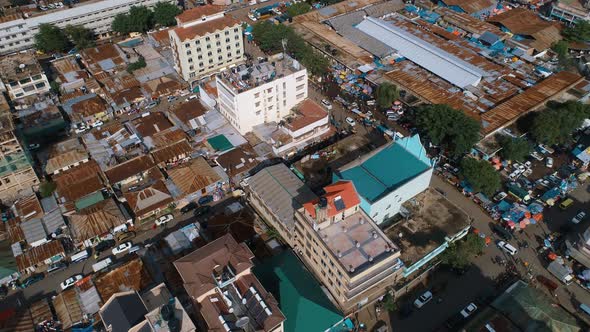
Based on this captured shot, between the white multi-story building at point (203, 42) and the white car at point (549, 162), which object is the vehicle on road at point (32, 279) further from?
the white car at point (549, 162)

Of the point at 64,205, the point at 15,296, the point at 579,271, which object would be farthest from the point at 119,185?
the point at 579,271

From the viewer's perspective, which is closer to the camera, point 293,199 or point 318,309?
point 318,309

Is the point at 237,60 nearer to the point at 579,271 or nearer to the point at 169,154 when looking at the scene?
the point at 169,154

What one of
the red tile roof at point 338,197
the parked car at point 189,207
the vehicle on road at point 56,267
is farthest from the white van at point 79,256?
the red tile roof at point 338,197

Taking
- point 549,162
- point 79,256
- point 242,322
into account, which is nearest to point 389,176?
point 242,322

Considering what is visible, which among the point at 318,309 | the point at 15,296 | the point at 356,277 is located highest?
the point at 356,277

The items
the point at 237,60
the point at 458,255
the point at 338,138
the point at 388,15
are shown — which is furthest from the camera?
the point at 388,15
